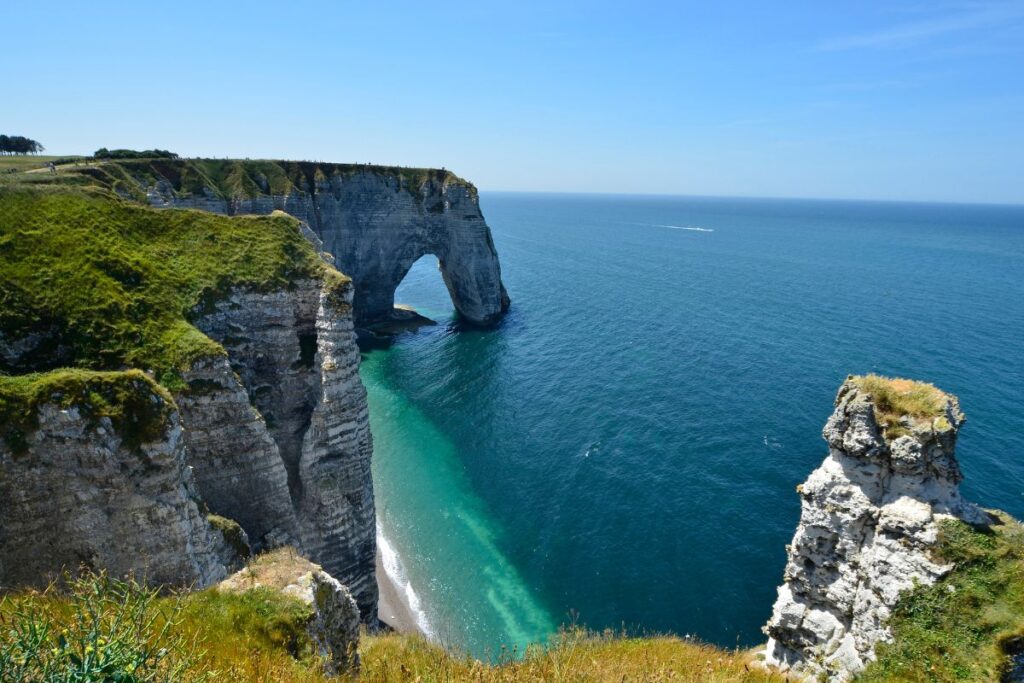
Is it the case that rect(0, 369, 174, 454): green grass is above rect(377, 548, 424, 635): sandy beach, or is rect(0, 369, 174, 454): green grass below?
above

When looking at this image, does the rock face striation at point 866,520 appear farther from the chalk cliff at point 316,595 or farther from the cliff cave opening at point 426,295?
the cliff cave opening at point 426,295

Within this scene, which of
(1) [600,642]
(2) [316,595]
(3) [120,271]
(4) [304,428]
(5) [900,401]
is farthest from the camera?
(4) [304,428]

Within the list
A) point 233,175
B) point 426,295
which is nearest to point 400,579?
point 233,175

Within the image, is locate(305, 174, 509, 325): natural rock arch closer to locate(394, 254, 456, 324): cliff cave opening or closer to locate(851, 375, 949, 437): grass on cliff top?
locate(394, 254, 456, 324): cliff cave opening

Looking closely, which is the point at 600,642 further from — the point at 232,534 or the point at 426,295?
the point at 426,295

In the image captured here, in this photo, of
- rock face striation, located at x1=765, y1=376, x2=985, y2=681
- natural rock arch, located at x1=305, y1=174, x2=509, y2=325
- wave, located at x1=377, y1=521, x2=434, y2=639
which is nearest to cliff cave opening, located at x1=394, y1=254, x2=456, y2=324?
natural rock arch, located at x1=305, y1=174, x2=509, y2=325
